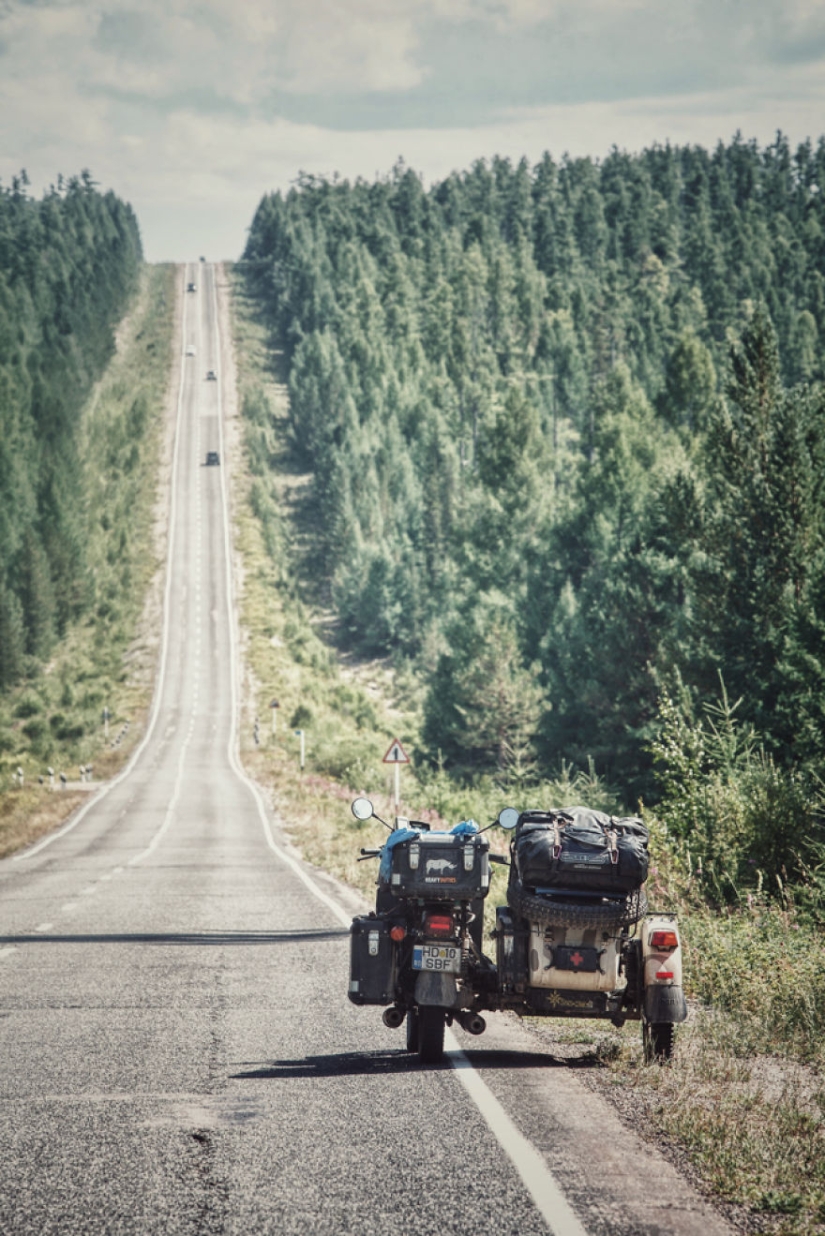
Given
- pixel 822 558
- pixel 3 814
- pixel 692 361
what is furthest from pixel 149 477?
pixel 822 558

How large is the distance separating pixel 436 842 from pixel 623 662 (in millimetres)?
48274

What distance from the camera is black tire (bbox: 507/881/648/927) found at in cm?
748

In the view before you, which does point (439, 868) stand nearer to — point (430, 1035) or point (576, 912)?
point (576, 912)

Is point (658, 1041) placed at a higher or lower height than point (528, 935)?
lower

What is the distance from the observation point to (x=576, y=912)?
748 centimetres

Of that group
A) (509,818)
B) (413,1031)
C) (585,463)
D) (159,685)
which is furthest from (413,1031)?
(159,685)

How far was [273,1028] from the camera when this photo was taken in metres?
9.09

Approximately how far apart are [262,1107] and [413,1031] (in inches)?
66.3

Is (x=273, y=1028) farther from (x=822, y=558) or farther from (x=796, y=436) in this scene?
(x=796, y=436)

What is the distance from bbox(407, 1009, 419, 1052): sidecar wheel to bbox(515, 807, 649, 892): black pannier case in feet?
4.02

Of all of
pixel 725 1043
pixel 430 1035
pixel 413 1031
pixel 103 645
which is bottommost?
pixel 103 645

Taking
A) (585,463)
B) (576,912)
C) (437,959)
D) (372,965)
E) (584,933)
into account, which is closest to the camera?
(576,912)

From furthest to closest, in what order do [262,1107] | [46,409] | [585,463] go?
1. [46,409]
2. [585,463]
3. [262,1107]

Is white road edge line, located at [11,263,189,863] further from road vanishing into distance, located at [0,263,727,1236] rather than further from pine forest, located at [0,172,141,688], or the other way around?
road vanishing into distance, located at [0,263,727,1236]
